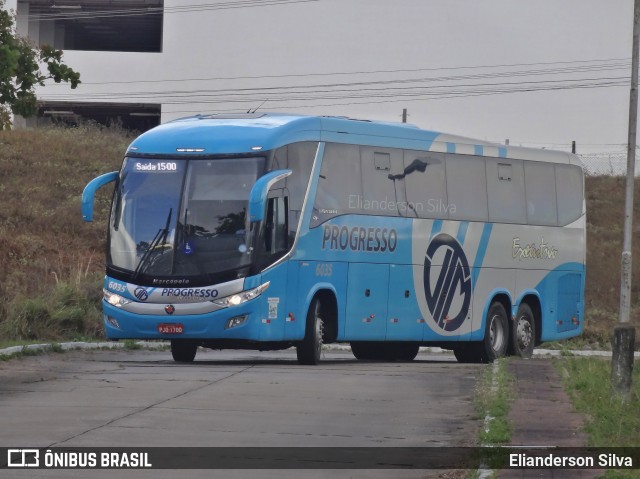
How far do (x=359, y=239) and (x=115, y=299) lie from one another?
4177mm

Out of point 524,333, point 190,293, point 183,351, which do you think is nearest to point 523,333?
point 524,333

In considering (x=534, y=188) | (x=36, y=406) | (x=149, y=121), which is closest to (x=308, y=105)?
(x=149, y=121)

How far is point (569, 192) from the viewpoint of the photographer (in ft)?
93.2

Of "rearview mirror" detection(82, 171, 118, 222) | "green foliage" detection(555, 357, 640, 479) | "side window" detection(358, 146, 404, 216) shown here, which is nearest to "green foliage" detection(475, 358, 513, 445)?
"green foliage" detection(555, 357, 640, 479)

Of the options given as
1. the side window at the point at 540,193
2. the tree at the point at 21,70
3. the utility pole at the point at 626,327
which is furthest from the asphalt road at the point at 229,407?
the side window at the point at 540,193

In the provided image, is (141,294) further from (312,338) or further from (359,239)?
(359,239)

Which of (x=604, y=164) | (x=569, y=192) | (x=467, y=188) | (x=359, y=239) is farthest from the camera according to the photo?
(x=604, y=164)

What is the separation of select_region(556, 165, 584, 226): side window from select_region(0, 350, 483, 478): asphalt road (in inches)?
274

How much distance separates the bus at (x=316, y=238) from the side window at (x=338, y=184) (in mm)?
32

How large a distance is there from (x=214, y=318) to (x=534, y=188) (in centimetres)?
896

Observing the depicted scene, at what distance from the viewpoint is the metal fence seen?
192ft

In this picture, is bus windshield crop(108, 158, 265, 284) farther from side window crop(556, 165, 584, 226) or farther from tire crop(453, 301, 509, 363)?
side window crop(556, 165, 584, 226)

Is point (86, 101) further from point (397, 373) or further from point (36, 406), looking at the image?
point (36, 406)

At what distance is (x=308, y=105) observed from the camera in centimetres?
5741
